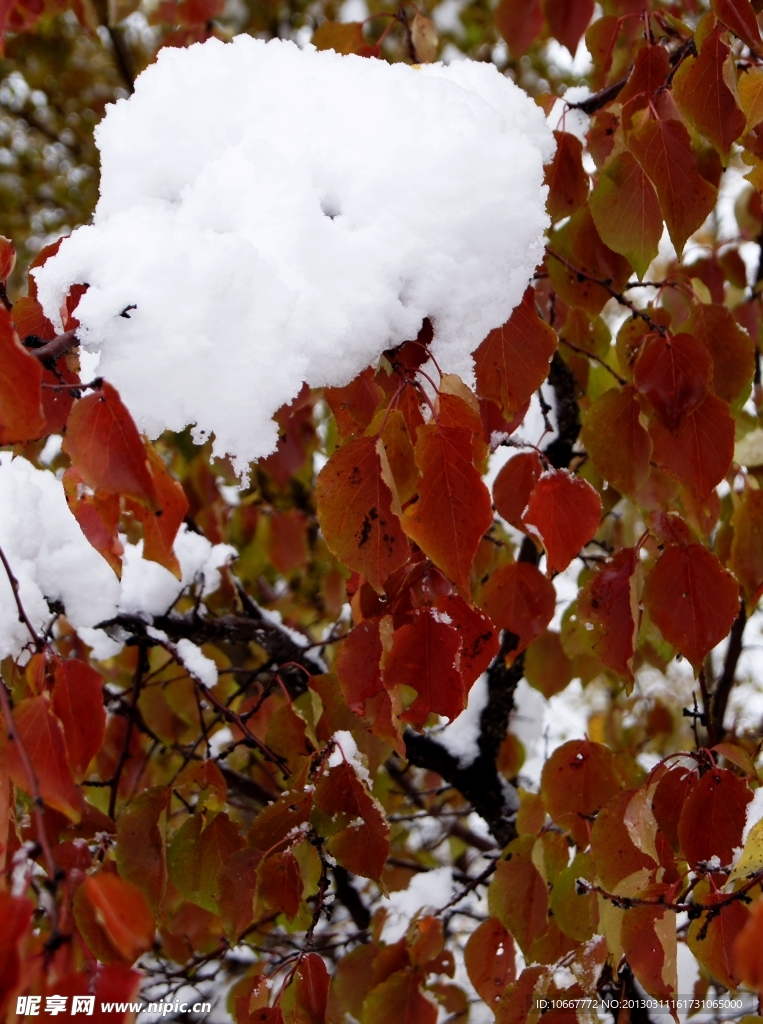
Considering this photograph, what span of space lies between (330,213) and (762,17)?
1.02m

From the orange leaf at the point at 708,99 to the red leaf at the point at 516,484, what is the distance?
0.37 meters

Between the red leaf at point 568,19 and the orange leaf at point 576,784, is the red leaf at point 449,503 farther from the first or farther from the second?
the red leaf at point 568,19

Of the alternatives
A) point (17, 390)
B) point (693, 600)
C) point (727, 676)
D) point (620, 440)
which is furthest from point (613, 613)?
point (727, 676)

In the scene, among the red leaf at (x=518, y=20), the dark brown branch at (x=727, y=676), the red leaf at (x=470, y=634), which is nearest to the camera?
the red leaf at (x=470, y=634)

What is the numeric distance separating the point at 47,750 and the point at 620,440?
0.65 meters

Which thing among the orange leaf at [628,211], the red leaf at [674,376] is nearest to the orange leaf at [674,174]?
the orange leaf at [628,211]

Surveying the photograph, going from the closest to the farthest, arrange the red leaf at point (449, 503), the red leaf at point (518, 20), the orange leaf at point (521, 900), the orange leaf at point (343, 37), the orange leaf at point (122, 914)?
1. the orange leaf at point (122, 914)
2. the red leaf at point (449, 503)
3. the orange leaf at point (521, 900)
4. the orange leaf at point (343, 37)
5. the red leaf at point (518, 20)

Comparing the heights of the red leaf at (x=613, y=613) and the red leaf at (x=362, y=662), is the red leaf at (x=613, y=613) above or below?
above

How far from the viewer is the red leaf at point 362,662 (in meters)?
0.77

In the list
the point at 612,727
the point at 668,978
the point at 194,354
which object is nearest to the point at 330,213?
the point at 194,354

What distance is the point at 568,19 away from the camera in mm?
1232

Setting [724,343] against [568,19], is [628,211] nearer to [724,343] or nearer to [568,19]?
[724,343]

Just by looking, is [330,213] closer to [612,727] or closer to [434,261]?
[434,261]

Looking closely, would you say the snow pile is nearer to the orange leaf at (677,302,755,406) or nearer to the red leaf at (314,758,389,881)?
the red leaf at (314,758,389,881)
